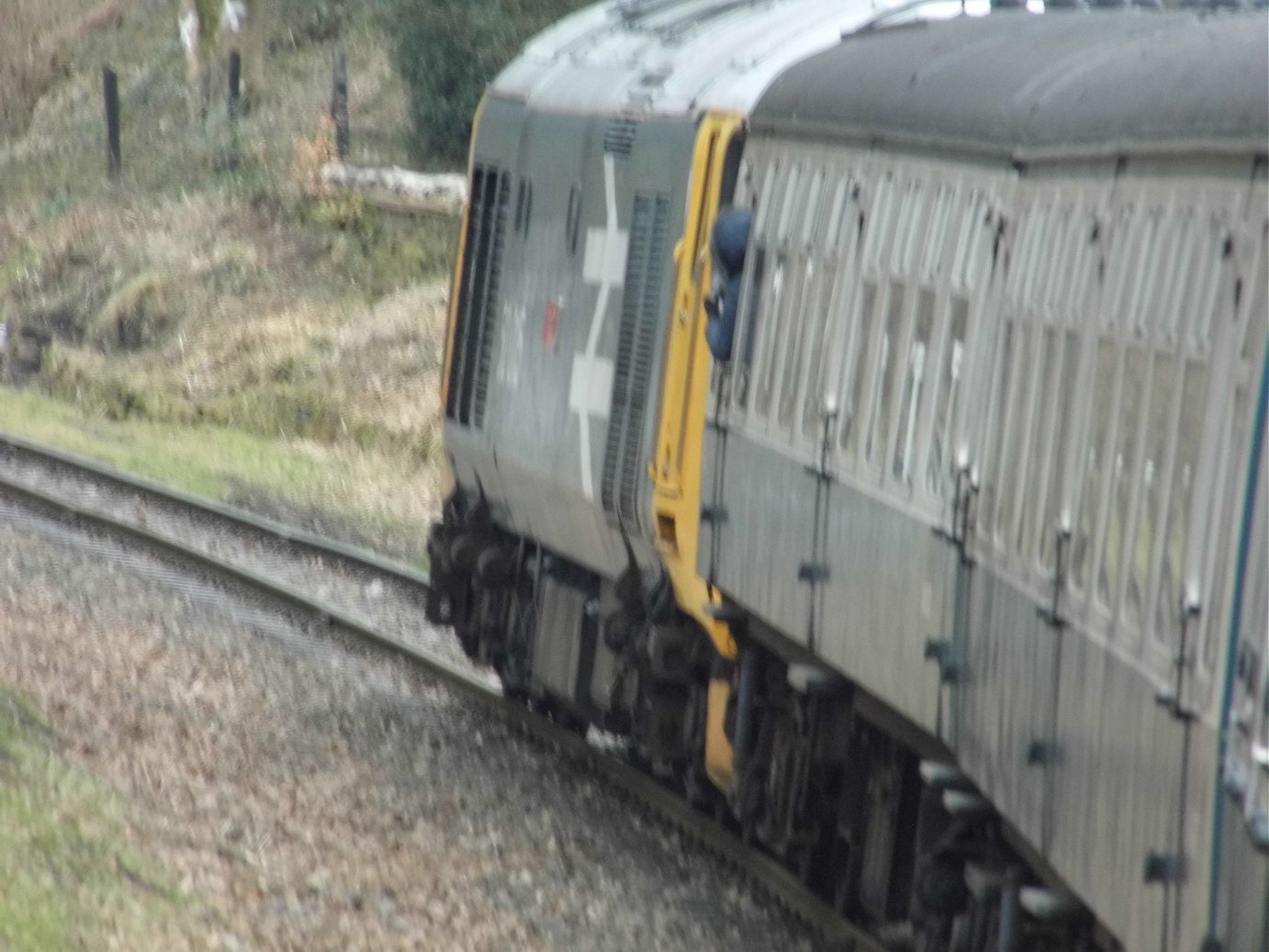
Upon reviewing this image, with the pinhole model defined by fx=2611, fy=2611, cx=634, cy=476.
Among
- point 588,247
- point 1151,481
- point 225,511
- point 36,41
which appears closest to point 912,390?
point 1151,481

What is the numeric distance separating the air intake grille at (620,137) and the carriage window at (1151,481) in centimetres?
633

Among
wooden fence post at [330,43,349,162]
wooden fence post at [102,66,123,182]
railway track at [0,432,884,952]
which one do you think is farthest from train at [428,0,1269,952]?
wooden fence post at [102,66,123,182]

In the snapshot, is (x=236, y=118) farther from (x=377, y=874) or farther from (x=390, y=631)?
(x=377, y=874)

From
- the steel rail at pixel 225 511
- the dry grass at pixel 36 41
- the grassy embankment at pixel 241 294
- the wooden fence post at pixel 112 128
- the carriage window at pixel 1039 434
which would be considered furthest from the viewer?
the dry grass at pixel 36 41

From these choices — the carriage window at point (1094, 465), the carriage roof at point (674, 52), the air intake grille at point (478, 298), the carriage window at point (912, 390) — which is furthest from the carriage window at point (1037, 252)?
the air intake grille at point (478, 298)

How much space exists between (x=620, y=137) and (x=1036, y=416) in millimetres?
5495

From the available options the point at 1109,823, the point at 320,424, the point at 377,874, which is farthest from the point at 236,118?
the point at 1109,823

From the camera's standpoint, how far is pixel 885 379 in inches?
320

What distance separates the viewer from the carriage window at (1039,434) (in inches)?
249

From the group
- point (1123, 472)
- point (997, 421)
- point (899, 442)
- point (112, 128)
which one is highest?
point (1123, 472)

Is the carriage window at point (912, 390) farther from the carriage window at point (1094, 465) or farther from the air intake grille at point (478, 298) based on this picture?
the air intake grille at point (478, 298)

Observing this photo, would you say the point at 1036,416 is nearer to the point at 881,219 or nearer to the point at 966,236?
the point at 966,236

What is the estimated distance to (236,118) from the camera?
36312 mm

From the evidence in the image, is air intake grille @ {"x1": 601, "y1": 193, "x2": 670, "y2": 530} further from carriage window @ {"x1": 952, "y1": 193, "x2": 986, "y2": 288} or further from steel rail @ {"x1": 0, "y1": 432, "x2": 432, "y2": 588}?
steel rail @ {"x1": 0, "y1": 432, "x2": 432, "y2": 588}
